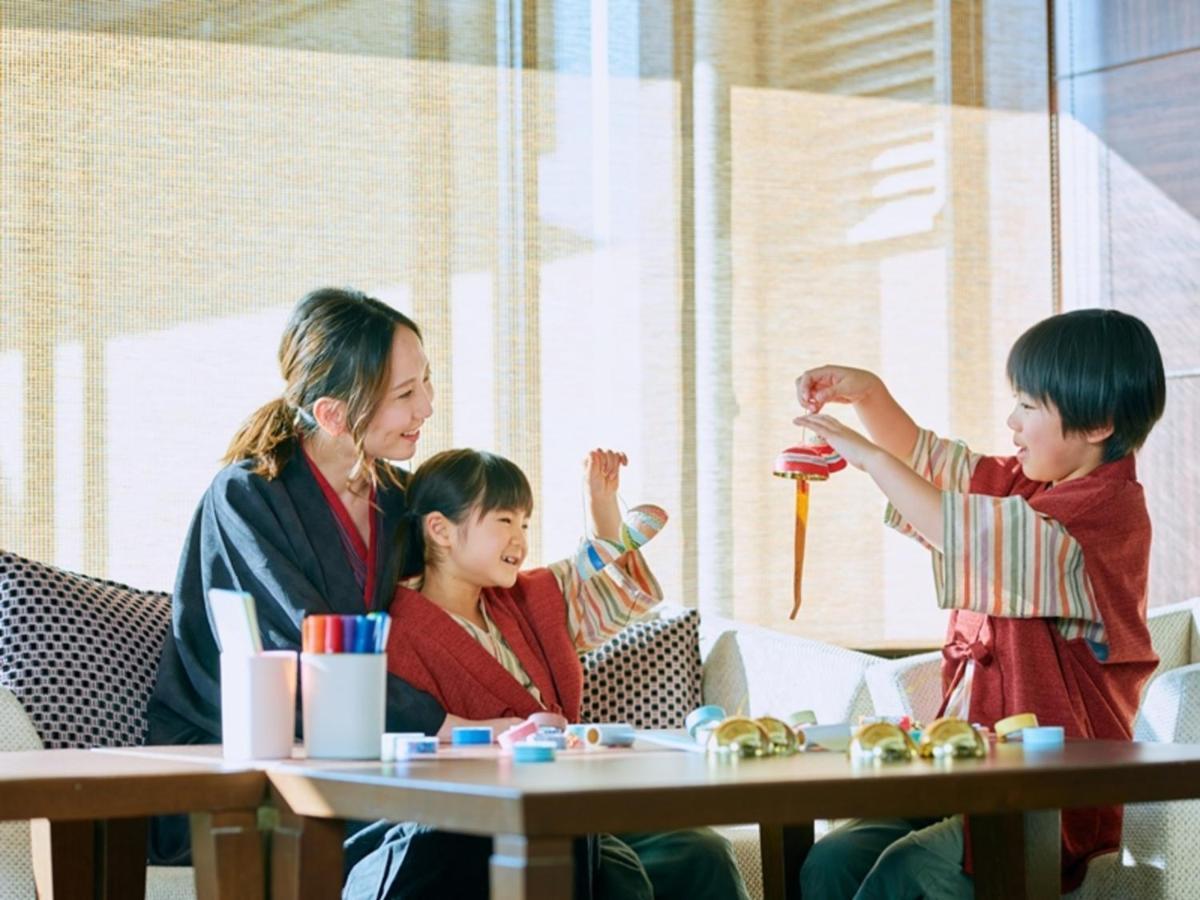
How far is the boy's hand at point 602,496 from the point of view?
8.67ft

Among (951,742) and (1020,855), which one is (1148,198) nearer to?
(1020,855)

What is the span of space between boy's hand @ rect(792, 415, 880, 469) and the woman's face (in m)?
0.53

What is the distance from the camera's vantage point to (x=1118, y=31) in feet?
13.0

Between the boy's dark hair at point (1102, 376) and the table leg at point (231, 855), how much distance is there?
1.27 m

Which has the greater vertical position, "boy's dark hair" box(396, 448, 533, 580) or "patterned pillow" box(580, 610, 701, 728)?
"boy's dark hair" box(396, 448, 533, 580)

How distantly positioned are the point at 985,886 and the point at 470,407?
165 centimetres

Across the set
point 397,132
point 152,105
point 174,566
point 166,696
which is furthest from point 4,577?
point 397,132

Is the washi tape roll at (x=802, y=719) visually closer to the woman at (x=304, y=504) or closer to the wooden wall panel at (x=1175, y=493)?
the woman at (x=304, y=504)

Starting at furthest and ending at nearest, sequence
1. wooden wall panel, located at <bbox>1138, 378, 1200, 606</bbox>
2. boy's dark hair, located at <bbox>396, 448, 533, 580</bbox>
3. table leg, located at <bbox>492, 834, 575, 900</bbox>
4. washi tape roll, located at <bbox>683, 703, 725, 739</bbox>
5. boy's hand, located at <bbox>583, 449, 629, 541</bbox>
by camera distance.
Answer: wooden wall panel, located at <bbox>1138, 378, 1200, 606</bbox>
boy's hand, located at <bbox>583, 449, 629, 541</bbox>
boy's dark hair, located at <bbox>396, 448, 533, 580</bbox>
washi tape roll, located at <bbox>683, 703, 725, 739</bbox>
table leg, located at <bbox>492, 834, 575, 900</bbox>

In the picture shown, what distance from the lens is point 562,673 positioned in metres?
2.55

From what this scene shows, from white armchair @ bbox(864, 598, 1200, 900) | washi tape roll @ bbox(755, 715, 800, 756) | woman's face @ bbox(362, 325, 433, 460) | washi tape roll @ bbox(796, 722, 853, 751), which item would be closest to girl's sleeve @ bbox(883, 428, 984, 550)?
white armchair @ bbox(864, 598, 1200, 900)

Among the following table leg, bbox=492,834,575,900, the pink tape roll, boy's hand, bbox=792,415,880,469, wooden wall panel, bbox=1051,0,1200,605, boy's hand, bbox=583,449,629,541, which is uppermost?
wooden wall panel, bbox=1051,0,1200,605

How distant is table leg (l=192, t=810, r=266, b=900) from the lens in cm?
171

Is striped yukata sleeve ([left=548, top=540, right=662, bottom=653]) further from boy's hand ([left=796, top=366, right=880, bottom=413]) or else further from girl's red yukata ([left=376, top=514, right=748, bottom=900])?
boy's hand ([left=796, top=366, right=880, bottom=413])
